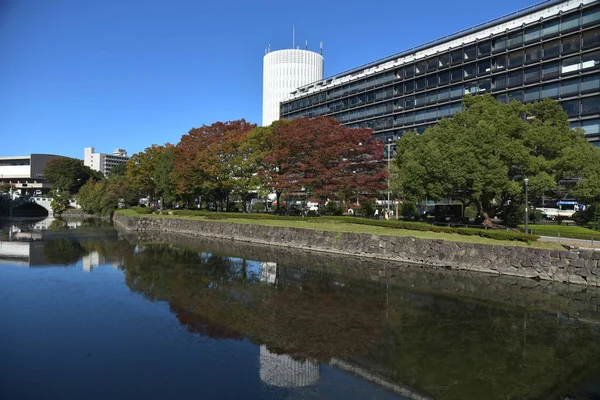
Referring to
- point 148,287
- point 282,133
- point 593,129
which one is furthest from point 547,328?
point 593,129

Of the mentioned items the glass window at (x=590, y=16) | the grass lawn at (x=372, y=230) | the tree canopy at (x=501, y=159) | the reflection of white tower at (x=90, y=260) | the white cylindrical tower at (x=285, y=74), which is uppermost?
the white cylindrical tower at (x=285, y=74)

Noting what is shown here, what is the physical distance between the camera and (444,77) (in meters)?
70.2

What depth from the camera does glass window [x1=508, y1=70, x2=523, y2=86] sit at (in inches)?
2376

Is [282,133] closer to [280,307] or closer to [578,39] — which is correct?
[280,307]

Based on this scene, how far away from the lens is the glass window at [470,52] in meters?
66.1

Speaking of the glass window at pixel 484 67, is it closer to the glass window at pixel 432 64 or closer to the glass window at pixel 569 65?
the glass window at pixel 432 64

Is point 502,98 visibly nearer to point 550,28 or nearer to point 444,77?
point 550,28

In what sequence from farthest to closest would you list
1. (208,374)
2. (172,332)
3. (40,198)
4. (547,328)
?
(40,198), (547,328), (172,332), (208,374)

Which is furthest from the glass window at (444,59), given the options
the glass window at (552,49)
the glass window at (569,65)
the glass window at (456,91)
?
the glass window at (569,65)

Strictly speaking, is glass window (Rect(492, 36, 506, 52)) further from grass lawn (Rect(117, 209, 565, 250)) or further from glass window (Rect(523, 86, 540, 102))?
grass lawn (Rect(117, 209, 565, 250))

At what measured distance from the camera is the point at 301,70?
119562 mm

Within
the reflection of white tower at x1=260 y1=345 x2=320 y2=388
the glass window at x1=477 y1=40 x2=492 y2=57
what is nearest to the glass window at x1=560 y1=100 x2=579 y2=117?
the glass window at x1=477 y1=40 x2=492 y2=57

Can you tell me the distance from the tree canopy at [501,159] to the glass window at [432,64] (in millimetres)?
40805

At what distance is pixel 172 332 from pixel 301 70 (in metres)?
115
